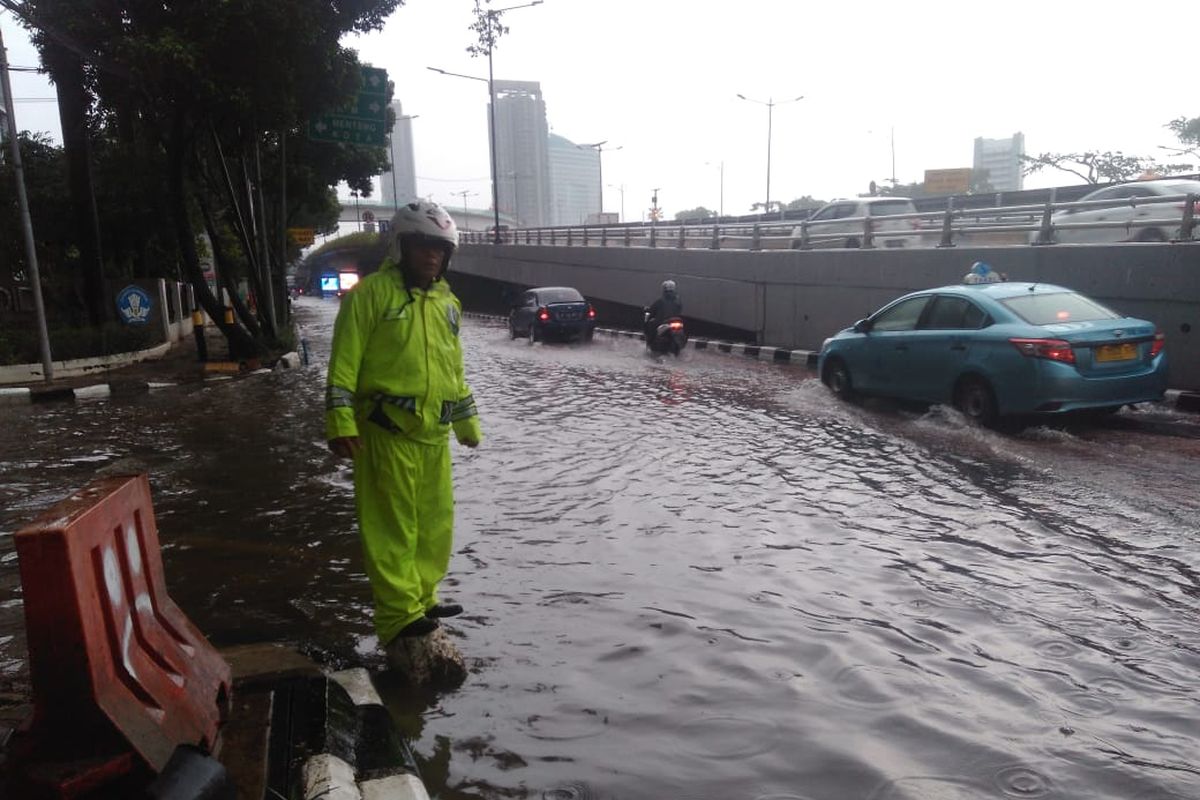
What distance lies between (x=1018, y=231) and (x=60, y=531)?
540 inches

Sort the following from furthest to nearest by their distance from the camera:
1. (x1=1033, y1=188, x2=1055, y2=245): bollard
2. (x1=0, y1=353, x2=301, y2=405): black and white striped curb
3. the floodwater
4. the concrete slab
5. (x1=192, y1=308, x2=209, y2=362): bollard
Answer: (x1=192, y1=308, x2=209, y2=362): bollard
(x1=0, y1=353, x2=301, y2=405): black and white striped curb
(x1=1033, y1=188, x2=1055, y2=245): bollard
the concrete slab
the floodwater

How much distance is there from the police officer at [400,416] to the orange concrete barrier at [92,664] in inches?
40.9

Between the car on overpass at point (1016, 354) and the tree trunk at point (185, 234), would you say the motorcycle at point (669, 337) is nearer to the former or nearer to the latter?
the car on overpass at point (1016, 354)

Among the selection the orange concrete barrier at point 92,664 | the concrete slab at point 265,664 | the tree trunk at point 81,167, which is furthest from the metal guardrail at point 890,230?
the tree trunk at point 81,167

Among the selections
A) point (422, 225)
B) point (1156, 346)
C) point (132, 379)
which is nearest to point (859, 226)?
point (1156, 346)

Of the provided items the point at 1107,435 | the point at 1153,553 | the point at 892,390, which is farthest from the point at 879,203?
the point at 1153,553

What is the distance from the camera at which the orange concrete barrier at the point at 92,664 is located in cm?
239

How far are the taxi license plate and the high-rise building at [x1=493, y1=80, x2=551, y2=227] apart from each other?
60.6m

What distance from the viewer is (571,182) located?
104500mm

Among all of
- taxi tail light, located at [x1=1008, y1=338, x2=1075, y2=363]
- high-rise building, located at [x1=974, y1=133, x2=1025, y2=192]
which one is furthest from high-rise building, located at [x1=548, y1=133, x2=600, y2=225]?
taxi tail light, located at [x1=1008, y1=338, x2=1075, y2=363]

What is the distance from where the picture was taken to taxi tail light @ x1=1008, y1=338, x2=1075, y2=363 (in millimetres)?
8625

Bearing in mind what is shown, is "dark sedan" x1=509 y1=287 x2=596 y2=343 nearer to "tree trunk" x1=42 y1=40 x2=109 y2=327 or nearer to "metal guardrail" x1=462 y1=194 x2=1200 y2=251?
"metal guardrail" x1=462 y1=194 x2=1200 y2=251

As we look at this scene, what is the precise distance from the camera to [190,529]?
6.44 metres

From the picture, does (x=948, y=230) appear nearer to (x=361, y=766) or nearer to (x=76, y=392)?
(x=76, y=392)
